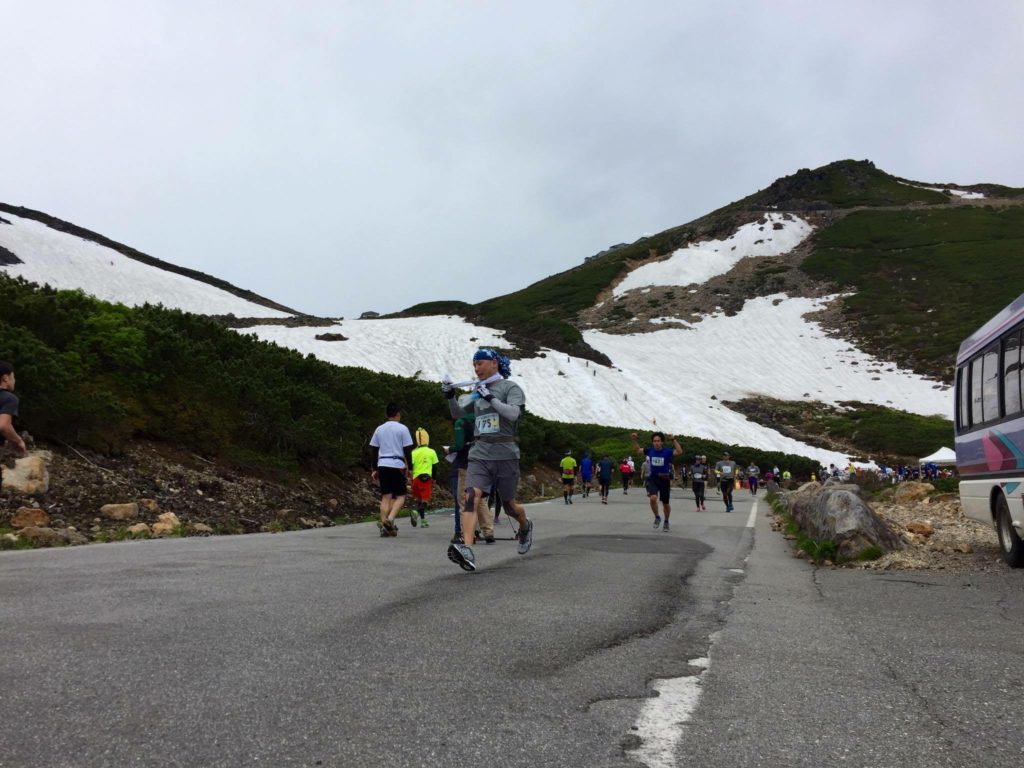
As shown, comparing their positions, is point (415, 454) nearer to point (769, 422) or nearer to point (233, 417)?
point (233, 417)

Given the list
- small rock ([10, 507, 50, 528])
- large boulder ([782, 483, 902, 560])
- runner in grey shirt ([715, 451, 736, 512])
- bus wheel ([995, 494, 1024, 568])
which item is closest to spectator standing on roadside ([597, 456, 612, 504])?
runner in grey shirt ([715, 451, 736, 512])

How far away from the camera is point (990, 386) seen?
29.6 ft

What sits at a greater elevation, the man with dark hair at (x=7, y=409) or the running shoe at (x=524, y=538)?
the man with dark hair at (x=7, y=409)

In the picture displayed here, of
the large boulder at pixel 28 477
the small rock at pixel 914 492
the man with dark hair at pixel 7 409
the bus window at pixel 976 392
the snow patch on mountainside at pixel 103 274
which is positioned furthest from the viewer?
the snow patch on mountainside at pixel 103 274

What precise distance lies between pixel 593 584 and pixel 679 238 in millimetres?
139195

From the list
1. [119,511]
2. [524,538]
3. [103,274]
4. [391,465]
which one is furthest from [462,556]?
[103,274]

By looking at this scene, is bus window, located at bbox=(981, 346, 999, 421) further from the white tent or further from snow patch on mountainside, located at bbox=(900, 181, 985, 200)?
snow patch on mountainside, located at bbox=(900, 181, 985, 200)

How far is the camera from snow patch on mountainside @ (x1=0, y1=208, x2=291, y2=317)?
264 feet

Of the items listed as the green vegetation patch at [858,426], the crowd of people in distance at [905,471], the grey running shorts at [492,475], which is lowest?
the grey running shorts at [492,475]

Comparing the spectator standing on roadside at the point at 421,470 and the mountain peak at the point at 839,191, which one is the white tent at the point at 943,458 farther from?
the mountain peak at the point at 839,191

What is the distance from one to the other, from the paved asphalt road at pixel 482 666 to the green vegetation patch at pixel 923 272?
78059mm

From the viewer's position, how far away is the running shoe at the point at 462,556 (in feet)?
23.0

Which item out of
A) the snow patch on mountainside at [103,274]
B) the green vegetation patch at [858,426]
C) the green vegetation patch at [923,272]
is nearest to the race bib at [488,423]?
the green vegetation patch at [858,426]

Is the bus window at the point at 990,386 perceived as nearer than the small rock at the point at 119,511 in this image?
Yes
